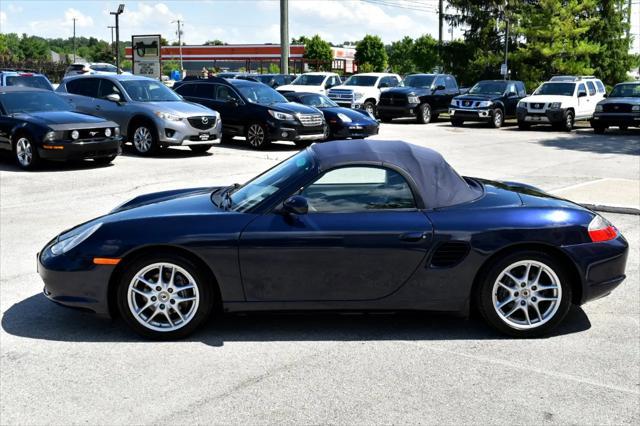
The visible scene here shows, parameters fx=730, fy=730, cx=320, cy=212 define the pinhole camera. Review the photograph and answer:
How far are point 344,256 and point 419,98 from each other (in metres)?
23.6

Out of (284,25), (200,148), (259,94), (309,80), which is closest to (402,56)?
(284,25)

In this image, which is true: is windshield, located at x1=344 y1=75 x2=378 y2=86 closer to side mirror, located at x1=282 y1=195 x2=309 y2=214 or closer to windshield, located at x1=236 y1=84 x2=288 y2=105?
windshield, located at x1=236 y1=84 x2=288 y2=105

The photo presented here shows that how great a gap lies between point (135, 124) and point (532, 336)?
41.4 feet

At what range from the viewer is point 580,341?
16.5ft

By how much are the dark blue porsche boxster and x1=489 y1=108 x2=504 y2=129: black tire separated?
22025mm

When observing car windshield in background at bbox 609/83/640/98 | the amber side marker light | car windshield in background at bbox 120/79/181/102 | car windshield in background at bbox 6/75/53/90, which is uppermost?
car windshield in background at bbox 6/75/53/90

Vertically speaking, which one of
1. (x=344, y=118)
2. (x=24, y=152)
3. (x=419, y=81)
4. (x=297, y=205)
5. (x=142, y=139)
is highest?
(x=419, y=81)

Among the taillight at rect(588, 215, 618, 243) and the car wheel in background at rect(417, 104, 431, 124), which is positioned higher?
the car wheel in background at rect(417, 104, 431, 124)

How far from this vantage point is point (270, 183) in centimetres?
523

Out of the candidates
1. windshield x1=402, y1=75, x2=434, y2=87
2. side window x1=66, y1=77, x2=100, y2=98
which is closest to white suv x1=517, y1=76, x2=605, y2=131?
windshield x1=402, y1=75, x2=434, y2=87

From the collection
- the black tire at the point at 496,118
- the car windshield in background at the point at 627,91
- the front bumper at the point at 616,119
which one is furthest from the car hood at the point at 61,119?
the car windshield in background at the point at 627,91

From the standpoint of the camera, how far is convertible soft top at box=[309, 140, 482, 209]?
5012 mm

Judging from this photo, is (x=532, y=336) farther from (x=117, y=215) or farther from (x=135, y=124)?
(x=135, y=124)

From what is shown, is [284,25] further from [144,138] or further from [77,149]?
[77,149]
